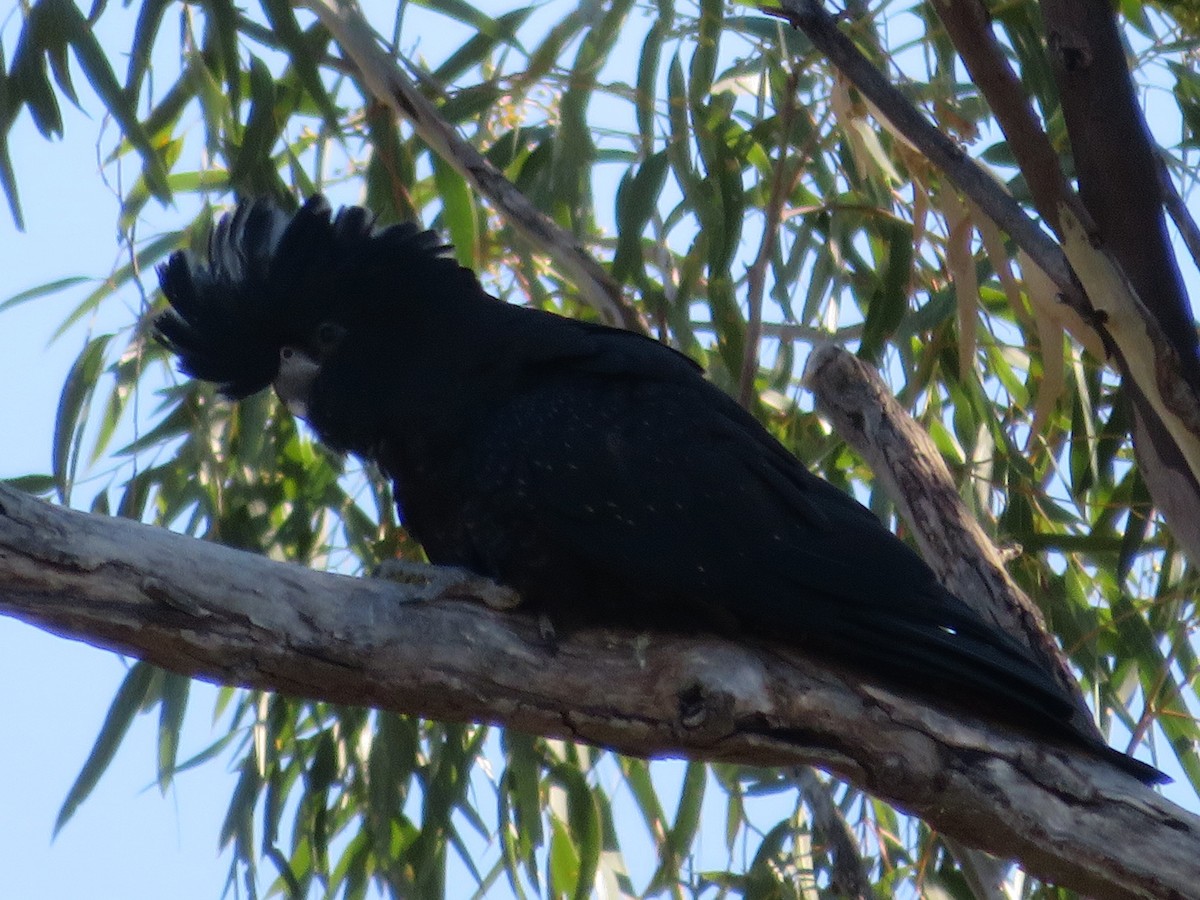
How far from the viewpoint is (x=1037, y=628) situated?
7.80 ft

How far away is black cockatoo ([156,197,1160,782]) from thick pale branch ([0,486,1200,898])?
82 mm

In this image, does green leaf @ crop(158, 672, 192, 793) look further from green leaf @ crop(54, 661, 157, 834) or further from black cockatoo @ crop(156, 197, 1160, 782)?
black cockatoo @ crop(156, 197, 1160, 782)

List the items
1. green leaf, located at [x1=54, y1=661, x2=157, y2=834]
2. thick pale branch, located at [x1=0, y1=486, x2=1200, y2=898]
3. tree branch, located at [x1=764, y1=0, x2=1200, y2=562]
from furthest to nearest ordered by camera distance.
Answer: green leaf, located at [x1=54, y1=661, x2=157, y2=834]
tree branch, located at [x1=764, y1=0, x2=1200, y2=562]
thick pale branch, located at [x1=0, y1=486, x2=1200, y2=898]

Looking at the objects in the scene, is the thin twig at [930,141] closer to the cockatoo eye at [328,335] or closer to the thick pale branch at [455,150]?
the thick pale branch at [455,150]

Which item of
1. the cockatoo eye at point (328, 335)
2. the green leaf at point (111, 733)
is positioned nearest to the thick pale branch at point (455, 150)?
the cockatoo eye at point (328, 335)

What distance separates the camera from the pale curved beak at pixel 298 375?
2.64 m

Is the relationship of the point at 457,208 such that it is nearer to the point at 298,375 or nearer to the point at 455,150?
the point at 455,150

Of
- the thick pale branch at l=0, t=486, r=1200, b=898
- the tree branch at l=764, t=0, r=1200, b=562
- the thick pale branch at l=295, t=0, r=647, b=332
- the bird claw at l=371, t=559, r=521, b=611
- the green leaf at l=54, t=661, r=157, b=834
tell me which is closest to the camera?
the thick pale branch at l=0, t=486, r=1200, b=898

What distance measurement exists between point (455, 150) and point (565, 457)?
675mm

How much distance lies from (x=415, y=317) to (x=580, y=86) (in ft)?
1.85

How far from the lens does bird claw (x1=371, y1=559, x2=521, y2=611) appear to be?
206 cm

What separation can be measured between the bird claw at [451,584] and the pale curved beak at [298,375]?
50 centimetres

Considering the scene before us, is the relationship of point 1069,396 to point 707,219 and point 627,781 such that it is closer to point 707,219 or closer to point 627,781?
point 707,219

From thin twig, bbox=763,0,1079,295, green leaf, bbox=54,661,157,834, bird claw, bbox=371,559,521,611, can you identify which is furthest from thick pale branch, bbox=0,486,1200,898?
green leaf, bbox=54,661,157,834
